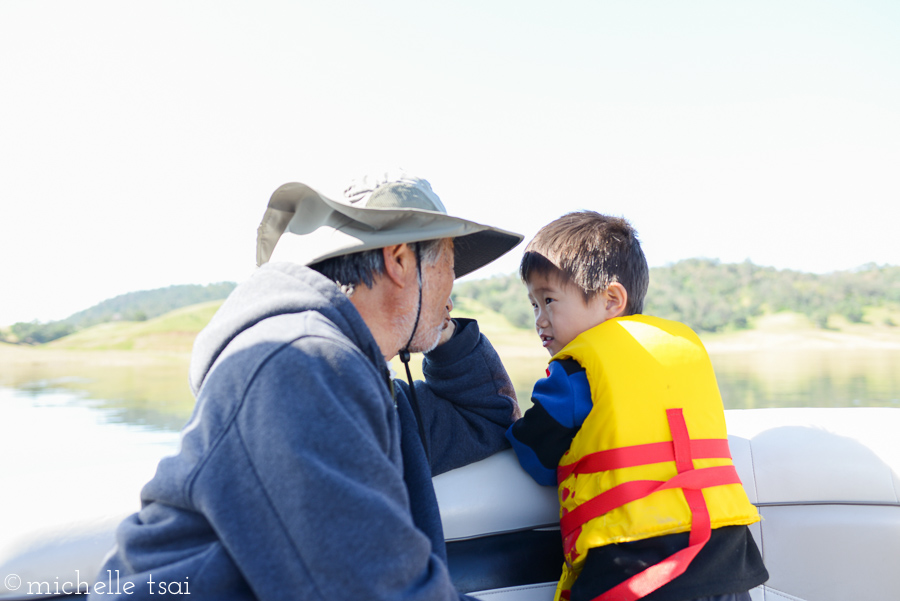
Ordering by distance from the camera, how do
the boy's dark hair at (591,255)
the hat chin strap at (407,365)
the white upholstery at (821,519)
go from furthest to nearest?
1. the white upholstery at (821,519)
2. the boy's dark hair at (591,255)
3. the hat chin strap at (407,365)

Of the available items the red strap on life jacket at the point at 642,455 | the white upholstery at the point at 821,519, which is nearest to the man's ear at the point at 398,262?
the red strap on life jacket at the point at 642,455

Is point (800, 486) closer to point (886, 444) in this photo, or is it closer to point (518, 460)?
point (886, 444)

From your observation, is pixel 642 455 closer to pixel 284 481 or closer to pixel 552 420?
pixel 552 420

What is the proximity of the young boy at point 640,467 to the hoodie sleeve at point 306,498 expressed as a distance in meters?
0.63

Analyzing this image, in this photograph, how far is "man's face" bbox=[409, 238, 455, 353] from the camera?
1319mm

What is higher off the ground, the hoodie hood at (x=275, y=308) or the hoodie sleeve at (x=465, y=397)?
the hoodie hood at (x=275, y=308)

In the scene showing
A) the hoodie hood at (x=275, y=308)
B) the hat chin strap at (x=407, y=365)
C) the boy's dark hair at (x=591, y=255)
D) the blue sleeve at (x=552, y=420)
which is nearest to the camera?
the hoodie hood at (x=275, y=308)

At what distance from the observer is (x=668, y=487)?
1.33 meters

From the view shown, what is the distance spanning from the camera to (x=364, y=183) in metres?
1.28


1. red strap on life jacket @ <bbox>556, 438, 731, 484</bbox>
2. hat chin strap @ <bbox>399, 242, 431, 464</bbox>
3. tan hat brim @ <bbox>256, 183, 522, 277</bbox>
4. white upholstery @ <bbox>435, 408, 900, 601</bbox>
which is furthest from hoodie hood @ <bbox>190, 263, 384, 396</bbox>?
white upholstery @ <bbox>435, 408, 900, 601</bbox>

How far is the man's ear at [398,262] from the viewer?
1236 mm

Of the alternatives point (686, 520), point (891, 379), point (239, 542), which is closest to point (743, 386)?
point (891, 379)

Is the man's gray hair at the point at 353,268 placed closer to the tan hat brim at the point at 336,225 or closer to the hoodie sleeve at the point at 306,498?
the tan hat brim at the point at 336,225

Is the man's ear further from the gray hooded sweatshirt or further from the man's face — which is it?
the gray hooded sweatshirt
